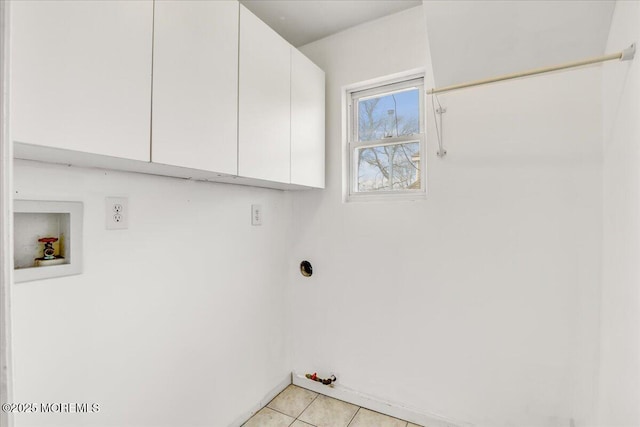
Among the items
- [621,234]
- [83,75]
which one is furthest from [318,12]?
[621,234]

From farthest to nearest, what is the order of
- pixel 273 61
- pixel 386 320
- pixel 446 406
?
pixel 386 320, pixel 446 406, pixel 273 61

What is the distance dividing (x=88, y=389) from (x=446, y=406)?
177 centimetres

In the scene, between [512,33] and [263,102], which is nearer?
[512,33]

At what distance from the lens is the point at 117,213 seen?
1248 mm

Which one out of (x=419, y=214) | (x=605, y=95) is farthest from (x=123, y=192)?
(x=605, y=95)

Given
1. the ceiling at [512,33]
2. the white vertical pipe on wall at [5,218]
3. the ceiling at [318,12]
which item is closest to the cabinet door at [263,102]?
the ceiling at [318,12]

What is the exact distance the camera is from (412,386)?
1852mm

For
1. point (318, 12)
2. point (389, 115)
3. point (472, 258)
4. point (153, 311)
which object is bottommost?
point (153, 311)

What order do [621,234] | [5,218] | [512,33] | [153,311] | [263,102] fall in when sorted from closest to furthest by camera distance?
1. [5,218]
2. [621,234]
3. [512,33]
4. [153,311]
5. [263,102]

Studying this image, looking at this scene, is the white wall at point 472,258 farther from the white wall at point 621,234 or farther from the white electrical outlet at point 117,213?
the white electrical outlet at point 117,213

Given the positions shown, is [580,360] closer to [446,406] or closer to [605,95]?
[446,406]

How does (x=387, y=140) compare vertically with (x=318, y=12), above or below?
below

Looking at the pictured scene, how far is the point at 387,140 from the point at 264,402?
1898 millimetres

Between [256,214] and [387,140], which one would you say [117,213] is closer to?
[256,214]
